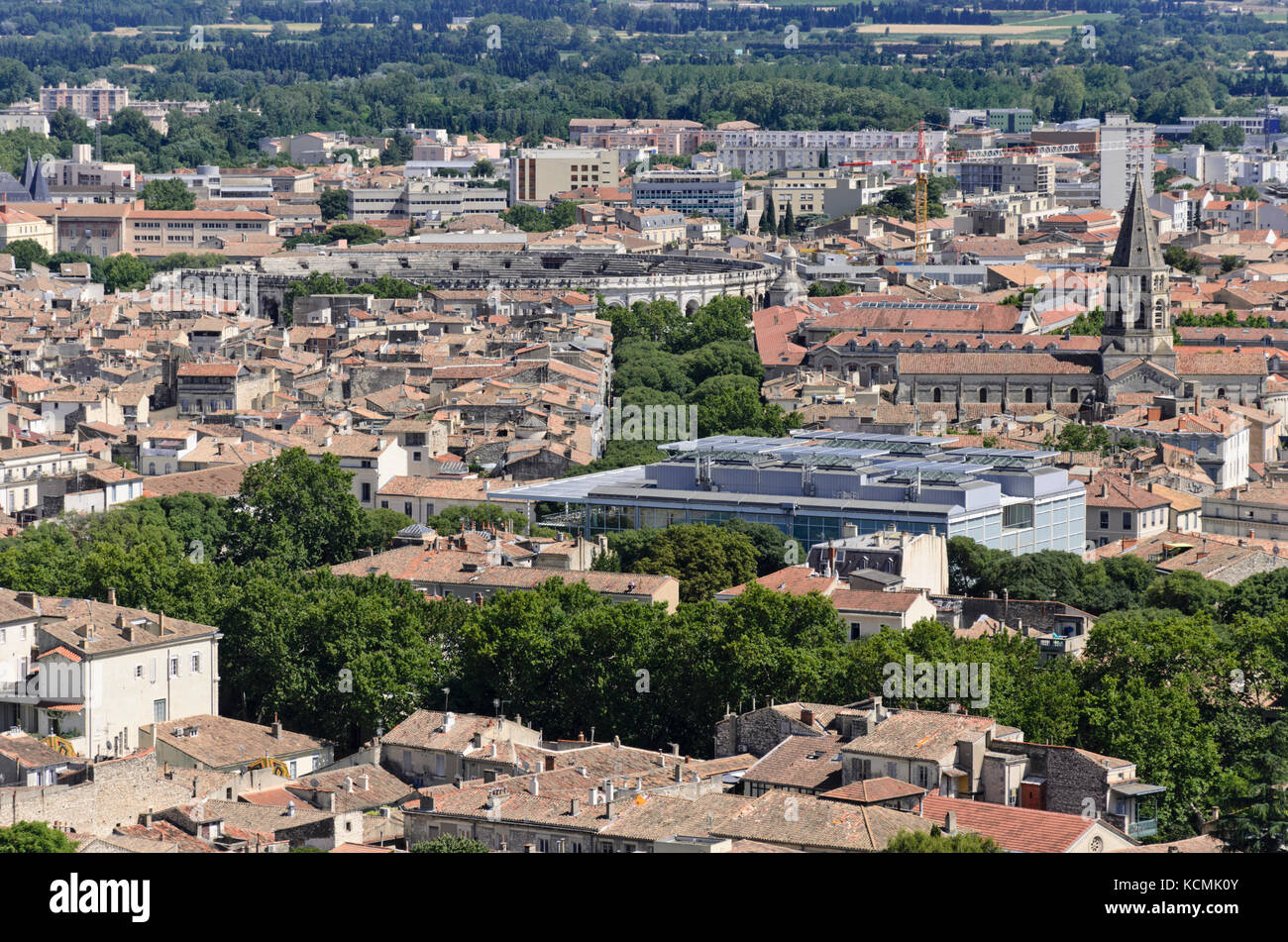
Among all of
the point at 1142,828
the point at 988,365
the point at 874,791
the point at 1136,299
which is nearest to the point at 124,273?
the point at 988,365

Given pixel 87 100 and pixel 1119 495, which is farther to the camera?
pixel 87 100

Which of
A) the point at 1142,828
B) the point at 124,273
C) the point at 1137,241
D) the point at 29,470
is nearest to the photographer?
the point at 1142,828

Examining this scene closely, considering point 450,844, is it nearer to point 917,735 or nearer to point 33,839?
point 33,839

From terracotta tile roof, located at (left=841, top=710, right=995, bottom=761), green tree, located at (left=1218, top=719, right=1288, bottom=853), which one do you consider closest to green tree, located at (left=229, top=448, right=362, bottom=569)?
terracotta tile roof, located at (left=841, top=710, right=995, bottom=761)

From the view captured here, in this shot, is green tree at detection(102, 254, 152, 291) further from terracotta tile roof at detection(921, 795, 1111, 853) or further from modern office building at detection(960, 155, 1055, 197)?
terracotta tile roof at detection(921, 795, 1111, 853)

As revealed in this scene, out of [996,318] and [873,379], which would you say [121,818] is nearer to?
[873,379]
